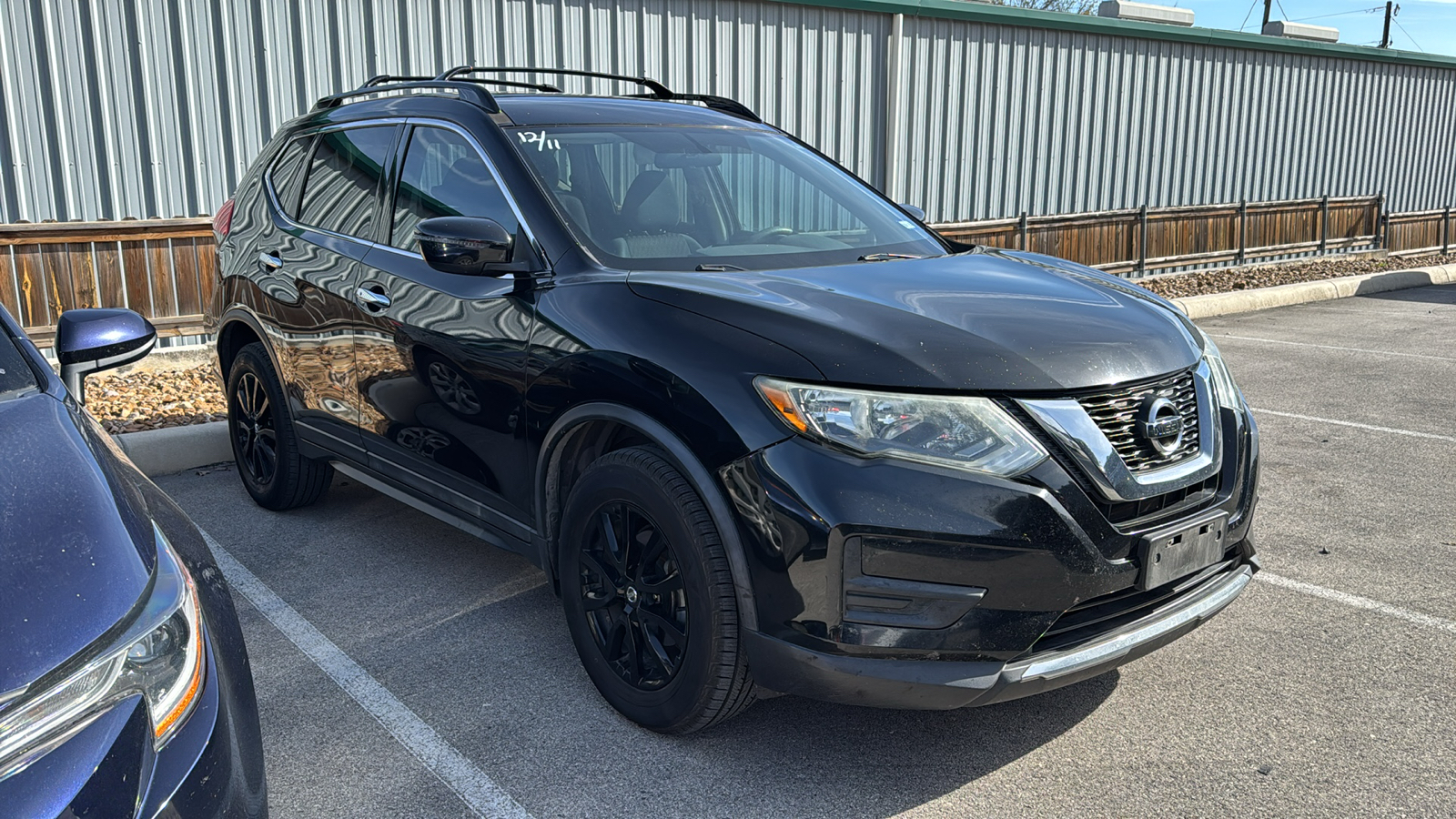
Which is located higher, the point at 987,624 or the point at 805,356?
the point at 805,356

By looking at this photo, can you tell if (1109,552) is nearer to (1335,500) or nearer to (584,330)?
(584,330)

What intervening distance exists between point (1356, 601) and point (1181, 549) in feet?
5.56

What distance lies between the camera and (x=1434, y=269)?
14.6 meters

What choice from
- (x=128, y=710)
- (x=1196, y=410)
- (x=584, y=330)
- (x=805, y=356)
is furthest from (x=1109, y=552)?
(x=128, y=710)

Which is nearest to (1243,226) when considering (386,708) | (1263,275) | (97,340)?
(1263,275)

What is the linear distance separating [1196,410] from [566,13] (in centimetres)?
836

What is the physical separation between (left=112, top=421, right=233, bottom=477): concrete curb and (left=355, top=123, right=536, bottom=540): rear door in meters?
2.22

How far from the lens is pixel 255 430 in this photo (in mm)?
5105

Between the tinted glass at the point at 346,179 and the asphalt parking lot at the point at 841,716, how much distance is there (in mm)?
1357

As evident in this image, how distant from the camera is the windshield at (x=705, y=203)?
3469mm

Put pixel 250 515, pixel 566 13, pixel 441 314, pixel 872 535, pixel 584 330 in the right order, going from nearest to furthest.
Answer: pixel 872 535 → pixel 584 330 → pixel 441 314 → pixel 250 515 → pixel 566 13

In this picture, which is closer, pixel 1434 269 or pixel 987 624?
pixel 987 624

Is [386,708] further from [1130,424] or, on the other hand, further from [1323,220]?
[1323,220]

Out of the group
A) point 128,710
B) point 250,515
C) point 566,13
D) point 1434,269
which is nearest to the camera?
point 128,710
